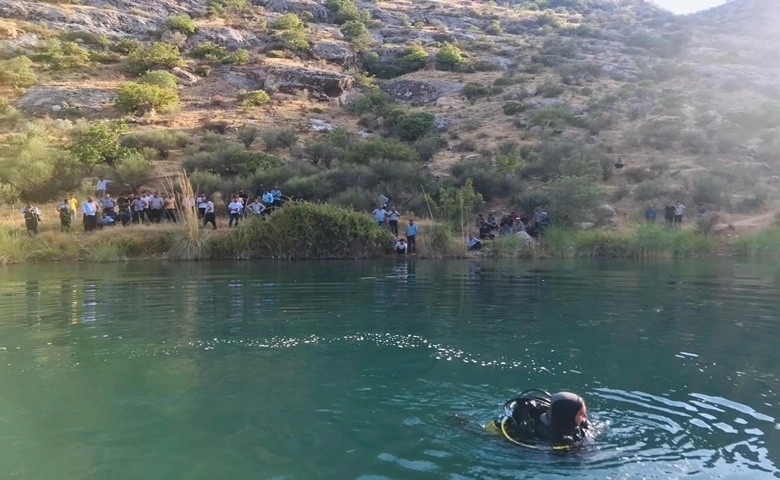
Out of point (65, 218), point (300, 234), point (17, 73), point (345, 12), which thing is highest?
point (345, 12)

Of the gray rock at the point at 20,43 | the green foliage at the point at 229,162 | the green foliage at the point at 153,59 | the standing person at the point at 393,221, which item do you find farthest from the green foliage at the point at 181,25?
the standing person at the point at 393,221

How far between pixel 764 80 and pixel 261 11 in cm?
5019

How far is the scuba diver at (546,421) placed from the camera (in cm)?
593

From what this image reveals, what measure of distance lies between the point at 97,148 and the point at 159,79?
60.3 feet

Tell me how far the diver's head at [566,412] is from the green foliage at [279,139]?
36531 mm

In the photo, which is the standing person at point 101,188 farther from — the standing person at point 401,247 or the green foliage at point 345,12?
the green foliage at point 345,12

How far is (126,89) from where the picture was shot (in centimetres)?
4588

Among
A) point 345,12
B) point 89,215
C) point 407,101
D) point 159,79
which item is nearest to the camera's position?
point 89,215

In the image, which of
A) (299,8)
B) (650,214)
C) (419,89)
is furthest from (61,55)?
(650,214)

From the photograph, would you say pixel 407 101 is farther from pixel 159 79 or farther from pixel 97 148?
pixel 97 148

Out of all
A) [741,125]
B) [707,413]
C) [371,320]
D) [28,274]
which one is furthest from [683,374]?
[741,125]

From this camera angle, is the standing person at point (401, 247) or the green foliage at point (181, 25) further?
the green foliage at point (181, 25)

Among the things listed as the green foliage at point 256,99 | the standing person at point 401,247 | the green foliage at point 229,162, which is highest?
the green foliage at point 256,99

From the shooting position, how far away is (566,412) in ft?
19.4
